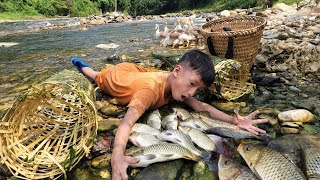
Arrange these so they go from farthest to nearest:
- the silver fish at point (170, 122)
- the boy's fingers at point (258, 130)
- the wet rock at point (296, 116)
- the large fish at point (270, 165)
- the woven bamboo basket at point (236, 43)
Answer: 1. the woven bamboo basket at point (236, 43)
2. the wet rock at point (296, 116)
3. the silver fish at point (170, 122)
4. the boy's fingers at point (258, 130)
5. the large fish at point (270, 165)

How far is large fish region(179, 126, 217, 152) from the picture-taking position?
2.82 meters

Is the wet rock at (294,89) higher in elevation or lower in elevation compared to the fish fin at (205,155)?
higher

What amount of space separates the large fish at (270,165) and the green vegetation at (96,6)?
123 ft

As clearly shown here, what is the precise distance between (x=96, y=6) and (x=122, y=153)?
62.5m

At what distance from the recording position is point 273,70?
18.9 feet

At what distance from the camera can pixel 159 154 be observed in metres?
2.59

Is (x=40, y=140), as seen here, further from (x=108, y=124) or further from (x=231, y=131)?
(x=231, y=131)

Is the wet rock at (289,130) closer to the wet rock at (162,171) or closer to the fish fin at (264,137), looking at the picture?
the fish fin at (264,137)

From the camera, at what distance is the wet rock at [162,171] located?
2.52 metres

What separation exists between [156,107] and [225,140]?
1.05m

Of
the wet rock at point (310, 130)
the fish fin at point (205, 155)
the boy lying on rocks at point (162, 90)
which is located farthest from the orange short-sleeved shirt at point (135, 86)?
the wet rock at point (310, 130)

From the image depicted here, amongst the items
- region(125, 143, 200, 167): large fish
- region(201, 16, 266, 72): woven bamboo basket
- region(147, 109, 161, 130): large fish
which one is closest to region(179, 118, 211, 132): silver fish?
region(147, 109, 161, 130): large fish

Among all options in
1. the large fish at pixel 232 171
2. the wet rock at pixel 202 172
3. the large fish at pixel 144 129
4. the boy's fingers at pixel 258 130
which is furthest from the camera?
the boy's fingers at pixel 258 130

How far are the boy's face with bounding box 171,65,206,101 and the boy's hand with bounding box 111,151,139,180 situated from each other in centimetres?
108
